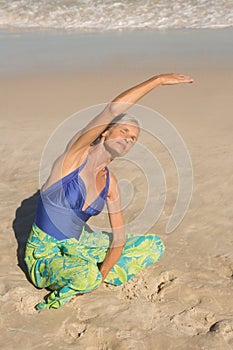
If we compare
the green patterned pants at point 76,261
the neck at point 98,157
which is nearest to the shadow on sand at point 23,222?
the green patterned pants at point 76,261

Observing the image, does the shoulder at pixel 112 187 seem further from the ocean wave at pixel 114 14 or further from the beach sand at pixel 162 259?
the ocean wave at pixel 114 14

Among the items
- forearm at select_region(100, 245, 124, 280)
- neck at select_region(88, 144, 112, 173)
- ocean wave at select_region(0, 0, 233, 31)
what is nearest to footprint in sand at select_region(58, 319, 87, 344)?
forearm at select_region(100, 245, 124, 280)

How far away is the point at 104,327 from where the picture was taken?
305 centimetres

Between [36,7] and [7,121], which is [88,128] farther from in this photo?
[36,7]

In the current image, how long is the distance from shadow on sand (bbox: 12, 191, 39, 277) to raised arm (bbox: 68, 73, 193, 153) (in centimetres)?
101

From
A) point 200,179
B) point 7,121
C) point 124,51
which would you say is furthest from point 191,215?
point 124,51

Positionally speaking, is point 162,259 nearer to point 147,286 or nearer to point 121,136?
point 147,286

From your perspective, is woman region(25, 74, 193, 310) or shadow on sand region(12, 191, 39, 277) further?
shadow on sand region(12, 191, 39, 277)

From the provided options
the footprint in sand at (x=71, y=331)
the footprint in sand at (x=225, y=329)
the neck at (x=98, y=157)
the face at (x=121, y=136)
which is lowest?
the footprint in sand at (x=225, y=329)

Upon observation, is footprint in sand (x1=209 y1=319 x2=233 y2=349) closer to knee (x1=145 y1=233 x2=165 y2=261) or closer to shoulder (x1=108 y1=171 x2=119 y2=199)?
knee (x1=145 y1=233 x2=165 y2=261)

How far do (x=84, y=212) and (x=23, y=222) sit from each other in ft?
3.48

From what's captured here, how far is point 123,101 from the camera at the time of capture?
302 centimetres

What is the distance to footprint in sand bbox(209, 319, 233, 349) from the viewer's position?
9.73 feet

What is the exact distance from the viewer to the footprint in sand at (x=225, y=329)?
2.97 m
